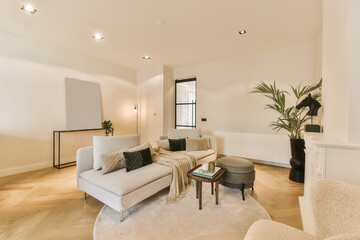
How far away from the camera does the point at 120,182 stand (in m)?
1.85

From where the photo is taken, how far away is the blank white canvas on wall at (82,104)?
12.6ft

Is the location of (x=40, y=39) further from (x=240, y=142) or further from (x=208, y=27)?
(x=240, y=142)

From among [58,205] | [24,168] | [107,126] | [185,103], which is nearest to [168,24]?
[185,103]

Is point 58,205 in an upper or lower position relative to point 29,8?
lower

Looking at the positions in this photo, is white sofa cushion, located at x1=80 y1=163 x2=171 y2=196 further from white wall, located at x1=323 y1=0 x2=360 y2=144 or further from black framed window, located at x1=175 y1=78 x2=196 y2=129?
black framed window, located at x1=175 y1=78 x2=196 y2=129

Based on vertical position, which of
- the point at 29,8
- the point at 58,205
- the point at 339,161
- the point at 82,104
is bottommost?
the point at 58,205

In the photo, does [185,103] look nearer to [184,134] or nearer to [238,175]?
[184,134]

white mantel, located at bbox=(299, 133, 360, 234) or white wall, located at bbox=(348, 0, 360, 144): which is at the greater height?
white wall, located at bbox=(348, 0, 360, 144)

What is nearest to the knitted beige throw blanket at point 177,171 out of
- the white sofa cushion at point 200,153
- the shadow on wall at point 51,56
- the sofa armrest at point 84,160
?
the white sofa cushion at point 200,153

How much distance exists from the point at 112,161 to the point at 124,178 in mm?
363

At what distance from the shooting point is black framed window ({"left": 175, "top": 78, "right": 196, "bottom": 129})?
5180 mm

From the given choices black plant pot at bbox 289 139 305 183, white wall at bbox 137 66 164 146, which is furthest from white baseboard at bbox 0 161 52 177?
black plant pot at bbox 289 139 305 183

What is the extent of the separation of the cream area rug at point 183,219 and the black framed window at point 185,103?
3.16 meters

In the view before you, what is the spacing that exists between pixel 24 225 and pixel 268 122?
4.57 metres
